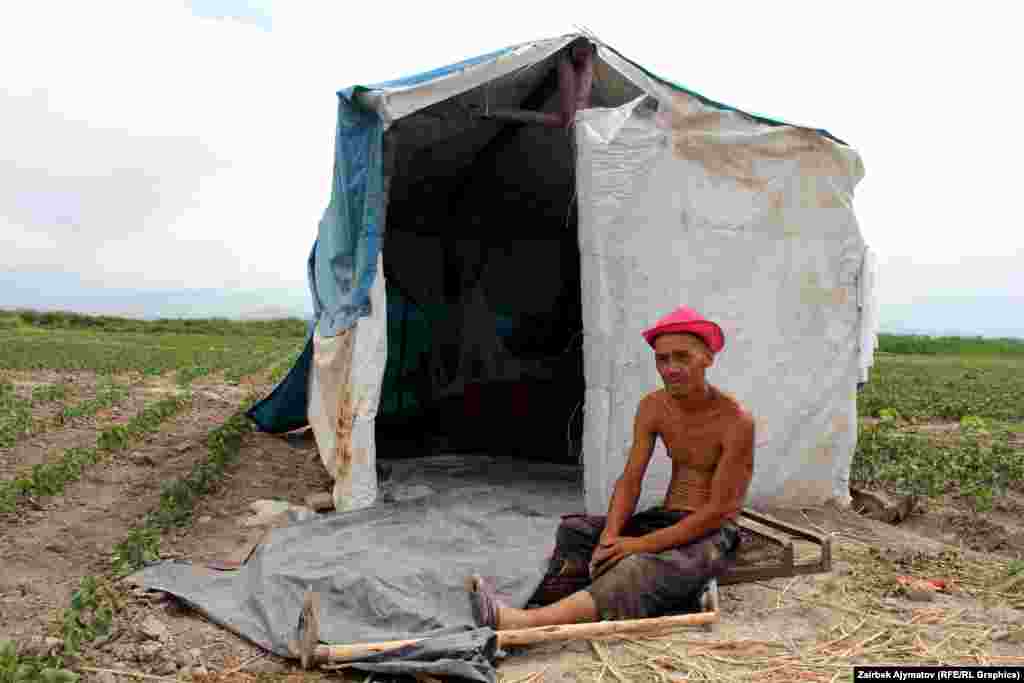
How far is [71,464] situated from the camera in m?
6.18

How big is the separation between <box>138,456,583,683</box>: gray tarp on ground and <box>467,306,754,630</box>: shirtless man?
0.75ft

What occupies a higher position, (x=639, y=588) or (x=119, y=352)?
(x=639, y=588)

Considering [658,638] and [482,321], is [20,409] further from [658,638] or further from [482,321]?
[658,638]

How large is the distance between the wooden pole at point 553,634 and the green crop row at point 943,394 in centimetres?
736

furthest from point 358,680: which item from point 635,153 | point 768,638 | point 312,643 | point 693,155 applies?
point 693,155

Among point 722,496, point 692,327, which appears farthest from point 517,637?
point 692,327

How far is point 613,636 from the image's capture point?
3.31m

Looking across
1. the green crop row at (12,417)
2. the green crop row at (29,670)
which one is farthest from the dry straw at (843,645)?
the green crop row at (12,417)

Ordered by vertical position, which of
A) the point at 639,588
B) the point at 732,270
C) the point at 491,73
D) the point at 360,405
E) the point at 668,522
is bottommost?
the point at 639,588

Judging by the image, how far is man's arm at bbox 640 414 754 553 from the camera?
3.54 meters

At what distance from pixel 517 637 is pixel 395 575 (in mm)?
919

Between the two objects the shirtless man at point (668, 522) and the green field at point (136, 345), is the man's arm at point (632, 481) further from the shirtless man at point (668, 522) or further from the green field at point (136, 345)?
the green field at point (136, 345)

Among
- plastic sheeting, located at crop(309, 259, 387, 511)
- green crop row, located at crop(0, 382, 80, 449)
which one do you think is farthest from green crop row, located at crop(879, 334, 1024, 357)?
plastic sheeting, located at crop(309, 259, 387, 511)

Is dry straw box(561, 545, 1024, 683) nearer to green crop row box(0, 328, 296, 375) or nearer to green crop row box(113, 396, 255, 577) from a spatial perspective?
green crop row box(113, 396, 255, 577)
